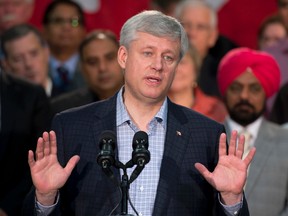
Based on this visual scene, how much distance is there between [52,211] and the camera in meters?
4.46

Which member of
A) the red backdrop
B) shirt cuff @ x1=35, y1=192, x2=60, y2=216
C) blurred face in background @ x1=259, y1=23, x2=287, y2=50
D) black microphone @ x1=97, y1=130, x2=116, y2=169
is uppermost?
black microphone @ x1=97, y1=130, x2=116, y2=169

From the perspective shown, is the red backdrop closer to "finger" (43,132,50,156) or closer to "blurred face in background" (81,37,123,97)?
"blurred face in background" (81,37,123,97)

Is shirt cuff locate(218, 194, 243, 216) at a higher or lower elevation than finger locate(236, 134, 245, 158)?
lower

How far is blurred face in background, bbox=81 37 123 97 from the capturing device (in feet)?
23.8

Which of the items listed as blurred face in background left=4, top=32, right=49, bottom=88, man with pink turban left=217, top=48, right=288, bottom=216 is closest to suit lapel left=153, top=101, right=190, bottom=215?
man with pink turban left=217, top=48, right=288, bottom=216

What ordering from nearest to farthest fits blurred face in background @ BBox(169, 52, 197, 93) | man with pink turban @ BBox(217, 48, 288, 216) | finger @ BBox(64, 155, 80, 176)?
finger @ BBox(64, 155, 80, 176), man with pink turban @ BBox(217, 48, 288, 216), blurred face in background @ BBox(169, 52, 197, 93)

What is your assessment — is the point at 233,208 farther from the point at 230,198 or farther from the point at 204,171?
the point at 204,171

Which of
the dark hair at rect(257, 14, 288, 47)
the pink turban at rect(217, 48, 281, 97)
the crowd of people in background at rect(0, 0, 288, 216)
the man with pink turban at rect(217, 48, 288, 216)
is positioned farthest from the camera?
the dark hair at rect(257, 14, 288, 47)

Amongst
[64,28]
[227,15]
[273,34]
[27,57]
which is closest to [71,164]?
[27,57]


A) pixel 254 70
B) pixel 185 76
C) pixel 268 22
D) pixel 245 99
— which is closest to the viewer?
pixel 245 99

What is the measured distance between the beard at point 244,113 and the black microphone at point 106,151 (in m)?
2.66

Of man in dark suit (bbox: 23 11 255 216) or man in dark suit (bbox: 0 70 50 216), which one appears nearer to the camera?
man in dark suit (bbox: 23 11 255 216)

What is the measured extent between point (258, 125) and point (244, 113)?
13 cm

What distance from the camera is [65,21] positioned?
27.9ft
